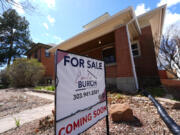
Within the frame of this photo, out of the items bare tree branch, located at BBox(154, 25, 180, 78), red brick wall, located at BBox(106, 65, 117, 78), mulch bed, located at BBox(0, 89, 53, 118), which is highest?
bare tree branch, located at BBox(154, 25, 180, 78)

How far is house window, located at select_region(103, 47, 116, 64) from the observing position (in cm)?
731

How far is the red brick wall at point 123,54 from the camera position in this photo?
4641mm

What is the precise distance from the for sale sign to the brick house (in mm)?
3446

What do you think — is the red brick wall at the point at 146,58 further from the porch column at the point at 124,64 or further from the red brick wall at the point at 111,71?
the porch column at the point at 124,64

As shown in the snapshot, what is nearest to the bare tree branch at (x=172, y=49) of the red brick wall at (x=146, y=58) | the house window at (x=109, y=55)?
the red brick wall at (x=146, y=58)

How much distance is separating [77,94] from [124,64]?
4132 mm

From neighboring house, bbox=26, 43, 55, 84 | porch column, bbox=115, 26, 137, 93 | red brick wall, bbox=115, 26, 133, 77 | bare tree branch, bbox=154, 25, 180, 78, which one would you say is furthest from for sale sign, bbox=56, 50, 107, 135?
neighboring house, bbox=26, 43, 55, 84

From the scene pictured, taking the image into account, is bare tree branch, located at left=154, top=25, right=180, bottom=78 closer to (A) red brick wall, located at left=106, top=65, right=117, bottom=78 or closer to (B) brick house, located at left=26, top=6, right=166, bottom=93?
(B) brick house, located at left=26, top=6, right=166, bottom=93

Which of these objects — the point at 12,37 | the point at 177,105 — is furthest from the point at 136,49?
the point at 12,37

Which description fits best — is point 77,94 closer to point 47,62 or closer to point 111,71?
point 111,71

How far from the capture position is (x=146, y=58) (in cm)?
679

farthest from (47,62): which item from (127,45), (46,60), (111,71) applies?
(127,45)

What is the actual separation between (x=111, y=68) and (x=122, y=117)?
413 cm

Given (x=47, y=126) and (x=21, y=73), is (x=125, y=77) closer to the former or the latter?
(x=47, y=126)
